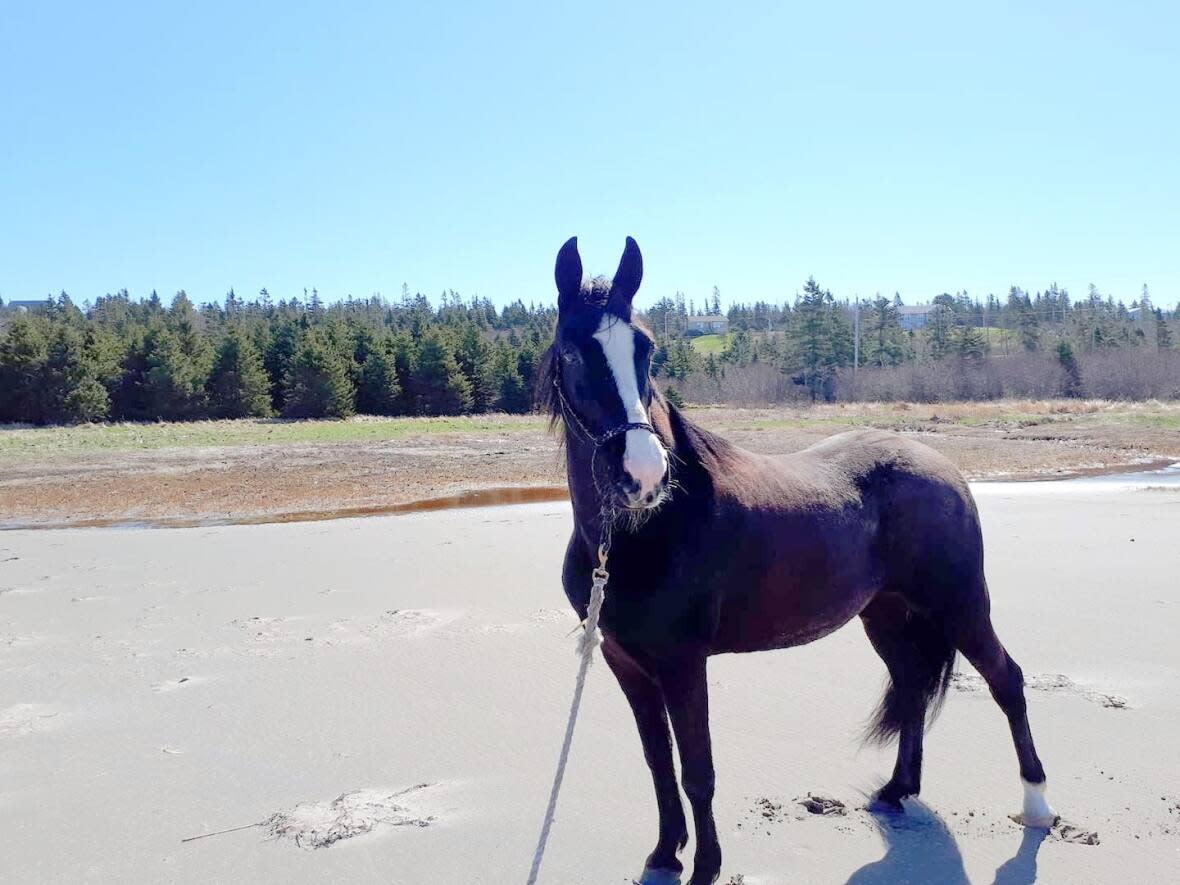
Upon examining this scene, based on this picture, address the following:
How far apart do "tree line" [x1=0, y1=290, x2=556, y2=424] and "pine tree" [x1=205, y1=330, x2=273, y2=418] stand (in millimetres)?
54

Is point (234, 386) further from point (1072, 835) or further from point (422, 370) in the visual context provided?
point (1072, 835)

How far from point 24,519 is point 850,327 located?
2465 inches

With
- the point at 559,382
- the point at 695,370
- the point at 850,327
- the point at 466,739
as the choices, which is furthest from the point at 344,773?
the point at 850,327

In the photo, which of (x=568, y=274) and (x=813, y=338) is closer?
(x=568, y=274)

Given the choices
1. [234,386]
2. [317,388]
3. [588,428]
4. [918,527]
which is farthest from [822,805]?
[234,386]

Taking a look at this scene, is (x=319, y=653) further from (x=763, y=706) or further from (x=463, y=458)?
(x=463, y=458)

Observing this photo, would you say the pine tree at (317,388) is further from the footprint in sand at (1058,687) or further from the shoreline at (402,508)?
the footprint in sand at (1058,687)

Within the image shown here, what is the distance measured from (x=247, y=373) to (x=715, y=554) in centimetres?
4621

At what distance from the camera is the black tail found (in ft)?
12.5

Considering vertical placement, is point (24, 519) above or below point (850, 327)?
below

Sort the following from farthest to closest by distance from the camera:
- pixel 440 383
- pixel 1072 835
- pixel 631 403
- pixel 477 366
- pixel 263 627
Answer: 1. pixel 477 366
2. pixel 440 383
3. pixel 263 627
4. pixel 1072 835
5. pixel 631 403

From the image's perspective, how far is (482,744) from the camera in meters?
4.39

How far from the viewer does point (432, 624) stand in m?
6.68

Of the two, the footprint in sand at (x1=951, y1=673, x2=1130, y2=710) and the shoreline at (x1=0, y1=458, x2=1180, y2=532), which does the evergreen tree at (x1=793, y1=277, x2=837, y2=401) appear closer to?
the shoreline at (x1=0, y1=458, x2=1180, y2=532)
